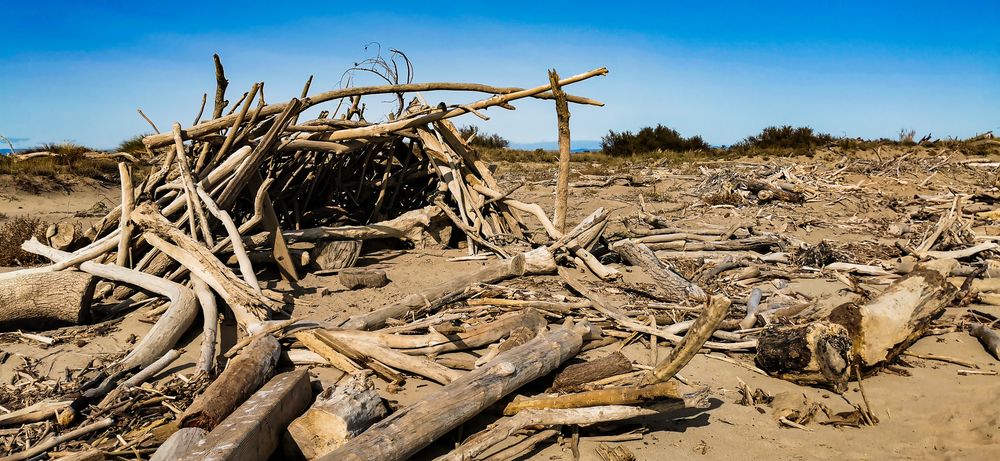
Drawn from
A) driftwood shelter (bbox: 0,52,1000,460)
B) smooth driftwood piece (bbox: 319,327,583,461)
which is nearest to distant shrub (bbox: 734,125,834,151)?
driftwood shelter (bbox: 0,52,1000,460)

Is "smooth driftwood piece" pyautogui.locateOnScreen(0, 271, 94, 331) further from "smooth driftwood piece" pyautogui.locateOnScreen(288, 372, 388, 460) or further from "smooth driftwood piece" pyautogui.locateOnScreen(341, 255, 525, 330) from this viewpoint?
"smooth driftwood piece" pyautogui.locateOnScreen(288, 372, 388, 460)

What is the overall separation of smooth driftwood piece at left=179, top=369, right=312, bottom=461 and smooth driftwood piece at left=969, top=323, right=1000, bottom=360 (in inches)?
206

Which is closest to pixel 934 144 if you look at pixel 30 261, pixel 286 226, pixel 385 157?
pixel 385 157

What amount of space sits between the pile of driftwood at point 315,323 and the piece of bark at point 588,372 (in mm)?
13

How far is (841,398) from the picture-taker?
14.2 ft

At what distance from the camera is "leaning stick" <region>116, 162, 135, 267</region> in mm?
5816

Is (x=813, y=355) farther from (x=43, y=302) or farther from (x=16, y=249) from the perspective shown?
(x=16, y=249)

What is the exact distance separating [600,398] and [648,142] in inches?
984

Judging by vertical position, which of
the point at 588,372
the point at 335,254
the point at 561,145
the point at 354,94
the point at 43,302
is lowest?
the point at 588,372

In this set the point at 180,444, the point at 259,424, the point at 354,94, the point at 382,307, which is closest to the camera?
the point at 180,444

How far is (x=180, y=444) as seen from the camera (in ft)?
9.57

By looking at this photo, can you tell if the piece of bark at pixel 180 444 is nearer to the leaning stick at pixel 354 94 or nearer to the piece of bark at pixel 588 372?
the piece of bark at pixel 588 372

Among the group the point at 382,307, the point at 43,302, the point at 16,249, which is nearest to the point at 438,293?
the point at 382,307

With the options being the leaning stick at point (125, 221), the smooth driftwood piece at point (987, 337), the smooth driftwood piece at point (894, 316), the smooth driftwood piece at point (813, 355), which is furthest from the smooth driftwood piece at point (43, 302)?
the smooth driftwood piece at point (987, 337)
